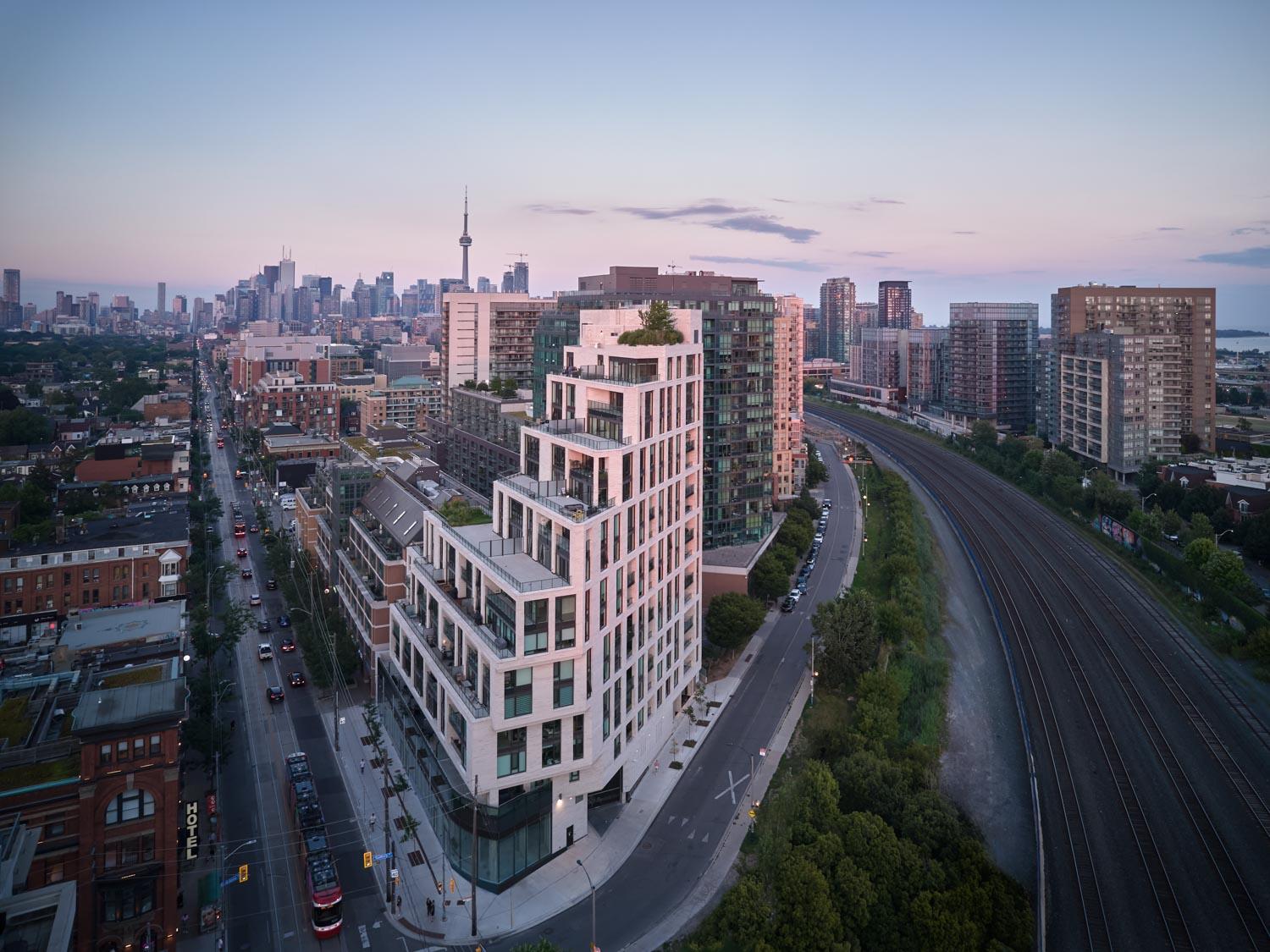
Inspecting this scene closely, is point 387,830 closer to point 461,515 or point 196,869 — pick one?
point 196,869

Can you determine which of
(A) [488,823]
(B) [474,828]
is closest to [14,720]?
(B) [474,828]

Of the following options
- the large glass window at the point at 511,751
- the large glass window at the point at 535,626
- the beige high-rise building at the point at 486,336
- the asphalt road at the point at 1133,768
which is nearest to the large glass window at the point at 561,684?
the large glass window at the point at 535,626

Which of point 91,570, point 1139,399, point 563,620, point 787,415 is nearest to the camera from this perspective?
point 563,620

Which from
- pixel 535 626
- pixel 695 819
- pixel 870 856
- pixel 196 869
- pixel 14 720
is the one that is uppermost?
pixel 535 626

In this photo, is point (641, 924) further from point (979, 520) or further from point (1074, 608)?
point (979, 520)

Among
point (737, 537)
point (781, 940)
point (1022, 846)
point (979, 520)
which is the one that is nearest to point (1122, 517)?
point (979, 520)

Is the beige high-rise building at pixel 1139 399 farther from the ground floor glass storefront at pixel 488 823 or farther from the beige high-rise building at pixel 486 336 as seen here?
the ground floor glass storefront at pixel 488 823
